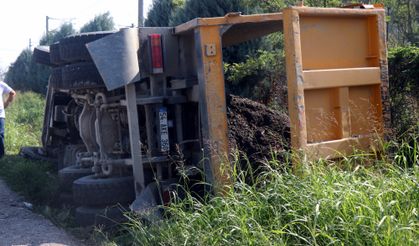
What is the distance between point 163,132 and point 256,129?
0.87m

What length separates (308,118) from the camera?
5.52 m

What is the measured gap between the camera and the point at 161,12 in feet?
50.9

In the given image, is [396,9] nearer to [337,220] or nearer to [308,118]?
[308,118]

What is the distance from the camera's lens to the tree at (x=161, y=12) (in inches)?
587

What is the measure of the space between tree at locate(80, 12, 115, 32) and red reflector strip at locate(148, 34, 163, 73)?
22808 mm

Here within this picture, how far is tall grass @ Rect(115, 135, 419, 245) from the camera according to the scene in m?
4.09

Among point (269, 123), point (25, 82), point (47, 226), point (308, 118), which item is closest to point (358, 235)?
point (308, 118)

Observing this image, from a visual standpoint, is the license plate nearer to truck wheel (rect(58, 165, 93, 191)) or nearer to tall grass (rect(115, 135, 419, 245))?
tall grass (rect(115, 135, 419, 245))

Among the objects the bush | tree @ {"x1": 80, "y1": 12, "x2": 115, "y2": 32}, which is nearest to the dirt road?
the bush

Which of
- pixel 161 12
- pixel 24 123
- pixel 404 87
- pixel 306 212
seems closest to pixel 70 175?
pixel 306 212

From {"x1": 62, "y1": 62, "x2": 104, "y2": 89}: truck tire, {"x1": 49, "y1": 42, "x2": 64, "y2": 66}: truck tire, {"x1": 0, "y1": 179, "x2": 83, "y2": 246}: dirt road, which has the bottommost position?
{"x1": 0, "y1": 179, "x2": 83, "y2": 246}: dirt road

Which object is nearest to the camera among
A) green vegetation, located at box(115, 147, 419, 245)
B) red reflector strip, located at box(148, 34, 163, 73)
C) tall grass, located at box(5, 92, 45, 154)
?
green vegetation, located at box(115, 147, 419, 245)

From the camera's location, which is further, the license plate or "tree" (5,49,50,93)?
"tree" (5,49,50,93)

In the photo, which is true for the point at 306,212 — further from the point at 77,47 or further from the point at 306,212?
the point at 77,47
